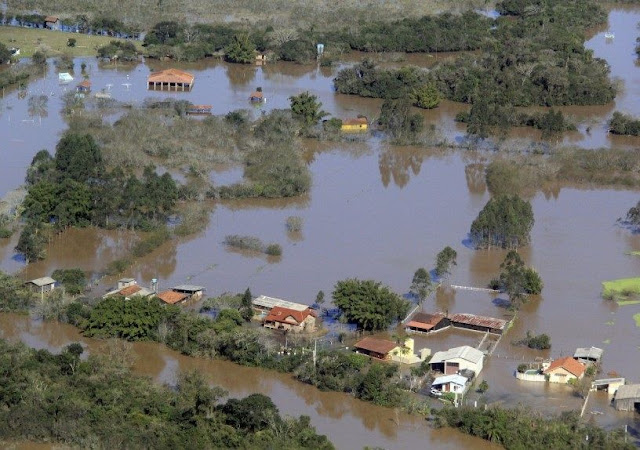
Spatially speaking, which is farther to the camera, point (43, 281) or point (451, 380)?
point (43, 281)

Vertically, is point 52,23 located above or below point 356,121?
above

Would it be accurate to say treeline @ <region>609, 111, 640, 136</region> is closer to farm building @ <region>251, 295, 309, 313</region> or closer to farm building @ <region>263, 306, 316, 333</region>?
farm building @ <region>251, 295, 309, 313</region>

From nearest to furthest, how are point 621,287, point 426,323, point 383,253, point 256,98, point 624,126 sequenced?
point 426,323 → point 621,287 → point 383,253 → point 624,126 → point 256,98

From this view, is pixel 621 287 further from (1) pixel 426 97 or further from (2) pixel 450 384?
(1) pixel 426 97

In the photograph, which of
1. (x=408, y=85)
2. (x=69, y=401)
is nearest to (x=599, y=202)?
(x=408, y=85)

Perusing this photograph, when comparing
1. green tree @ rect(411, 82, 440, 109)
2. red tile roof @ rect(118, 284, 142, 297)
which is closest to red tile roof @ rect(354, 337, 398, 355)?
red tile roof @ rect(118, 284, 142, 297)

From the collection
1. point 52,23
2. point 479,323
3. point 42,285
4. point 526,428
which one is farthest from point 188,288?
point 52,23

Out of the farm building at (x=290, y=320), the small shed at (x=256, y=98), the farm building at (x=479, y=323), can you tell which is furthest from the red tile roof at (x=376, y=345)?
the small shed at (x=256, y=98)
